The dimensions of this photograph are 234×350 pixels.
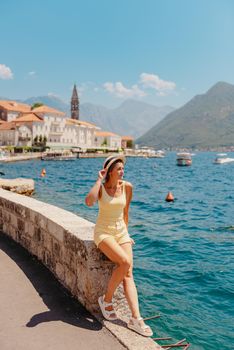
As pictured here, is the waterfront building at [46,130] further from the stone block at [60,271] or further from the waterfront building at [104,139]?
the stone block at [60,271]

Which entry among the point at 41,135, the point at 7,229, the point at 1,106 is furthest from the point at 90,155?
the point at 7,229

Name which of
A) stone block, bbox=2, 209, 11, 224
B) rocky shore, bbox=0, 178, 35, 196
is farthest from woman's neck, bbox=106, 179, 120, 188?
rocky shore, bbox=0, 178, 35, 196

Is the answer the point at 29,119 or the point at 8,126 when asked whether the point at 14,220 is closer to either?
the point at 8,126

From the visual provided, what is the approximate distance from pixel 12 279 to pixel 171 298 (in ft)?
11.6

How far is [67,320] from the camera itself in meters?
4.29

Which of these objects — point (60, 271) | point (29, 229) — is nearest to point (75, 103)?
point (29, 229)

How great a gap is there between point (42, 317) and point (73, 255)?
35.7 inches

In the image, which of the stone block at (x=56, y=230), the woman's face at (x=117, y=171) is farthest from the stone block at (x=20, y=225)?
the woman's face at (x=117, y=171)

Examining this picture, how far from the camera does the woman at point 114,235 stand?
168 inches

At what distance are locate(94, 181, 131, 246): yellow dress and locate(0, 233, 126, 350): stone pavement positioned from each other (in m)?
0.98

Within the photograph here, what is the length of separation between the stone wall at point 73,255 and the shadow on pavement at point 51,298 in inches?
3.7

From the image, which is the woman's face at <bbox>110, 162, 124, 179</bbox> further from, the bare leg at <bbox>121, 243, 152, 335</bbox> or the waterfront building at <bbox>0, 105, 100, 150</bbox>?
the waterfront building at <bbox>0, 105, 100, 150</bbox>

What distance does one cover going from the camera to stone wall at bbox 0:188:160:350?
14.7ft

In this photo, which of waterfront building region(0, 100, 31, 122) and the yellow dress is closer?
the yellow dress
